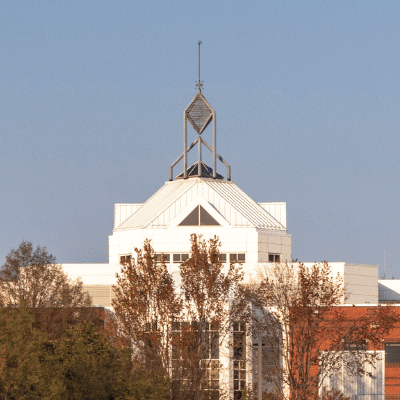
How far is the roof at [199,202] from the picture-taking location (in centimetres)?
9925

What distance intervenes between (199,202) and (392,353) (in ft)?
98.0

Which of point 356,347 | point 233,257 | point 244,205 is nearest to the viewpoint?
point 356,347

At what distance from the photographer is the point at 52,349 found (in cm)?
4919

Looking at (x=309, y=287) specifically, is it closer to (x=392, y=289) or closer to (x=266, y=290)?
(x=266, y=290)

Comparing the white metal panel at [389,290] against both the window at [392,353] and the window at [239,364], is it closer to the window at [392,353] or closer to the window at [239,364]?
the window at [392,353]

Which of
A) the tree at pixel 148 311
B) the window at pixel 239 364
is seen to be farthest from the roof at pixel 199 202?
the tree at pixel 148 311

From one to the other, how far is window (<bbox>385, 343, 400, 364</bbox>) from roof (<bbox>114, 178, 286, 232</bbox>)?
26545 millimetres

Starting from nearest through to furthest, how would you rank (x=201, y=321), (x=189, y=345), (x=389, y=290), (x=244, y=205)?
(x=189, y=345) < (x=201, y=321) < (x=244, y=205) < (x=389, y=290)

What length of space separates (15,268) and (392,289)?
134 ft

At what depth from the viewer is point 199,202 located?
Answer: 9894cm

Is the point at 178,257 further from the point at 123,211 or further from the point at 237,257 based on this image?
the point at 123,211

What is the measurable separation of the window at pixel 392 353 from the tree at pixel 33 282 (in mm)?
26136

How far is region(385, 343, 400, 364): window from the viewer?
2933 inches

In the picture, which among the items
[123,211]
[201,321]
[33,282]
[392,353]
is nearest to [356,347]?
[201,321]
